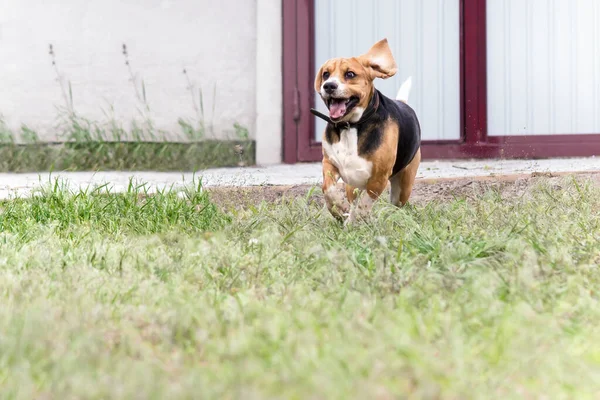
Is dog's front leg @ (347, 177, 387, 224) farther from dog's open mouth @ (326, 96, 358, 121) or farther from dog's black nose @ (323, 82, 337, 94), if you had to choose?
dog's black nose @ (323, 82, 337, 94)

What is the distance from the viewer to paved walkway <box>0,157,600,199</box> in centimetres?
531

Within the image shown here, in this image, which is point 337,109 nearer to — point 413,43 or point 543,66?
point 413,43

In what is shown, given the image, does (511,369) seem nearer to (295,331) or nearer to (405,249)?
Answer: (295,331)

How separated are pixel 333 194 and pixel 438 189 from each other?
53.8 inches

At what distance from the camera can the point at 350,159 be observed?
383 centimetres

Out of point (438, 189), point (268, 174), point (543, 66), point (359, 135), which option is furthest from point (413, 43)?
point (359, 135)

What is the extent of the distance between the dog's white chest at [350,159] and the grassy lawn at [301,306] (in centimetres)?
20

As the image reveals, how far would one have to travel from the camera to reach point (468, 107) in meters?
6.59

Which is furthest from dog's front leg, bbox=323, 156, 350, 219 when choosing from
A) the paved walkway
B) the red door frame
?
the red door frame

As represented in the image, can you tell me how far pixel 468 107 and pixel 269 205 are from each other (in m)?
2.53

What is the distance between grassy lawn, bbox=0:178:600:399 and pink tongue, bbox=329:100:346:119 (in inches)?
19.2

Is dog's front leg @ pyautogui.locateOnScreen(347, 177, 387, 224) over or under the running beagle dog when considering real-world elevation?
under

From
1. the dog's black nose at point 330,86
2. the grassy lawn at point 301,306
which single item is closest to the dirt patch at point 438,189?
the grassy lawn at point 301,306

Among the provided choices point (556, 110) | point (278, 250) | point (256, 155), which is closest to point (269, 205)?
point (278, 250)
